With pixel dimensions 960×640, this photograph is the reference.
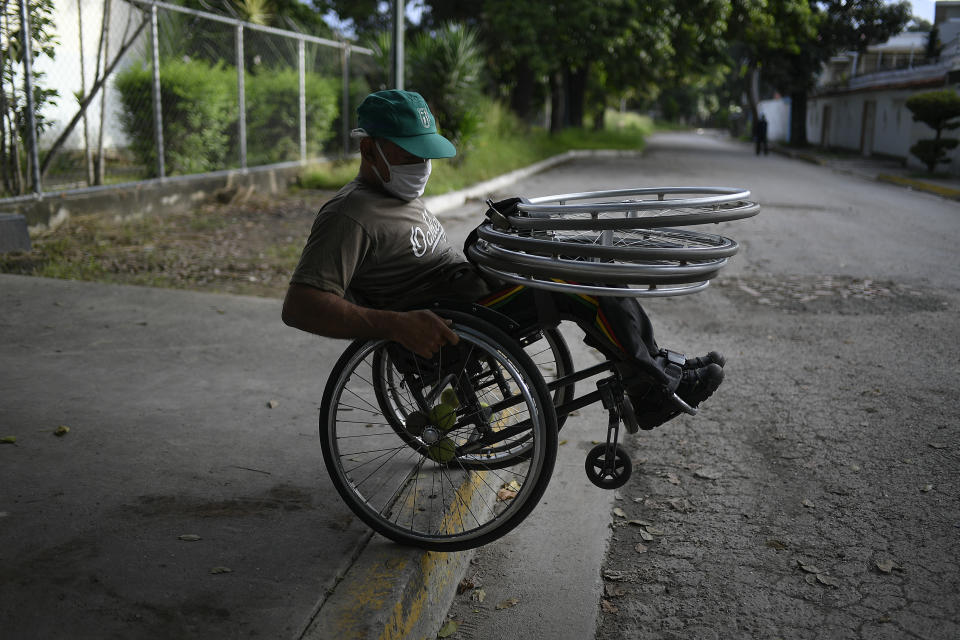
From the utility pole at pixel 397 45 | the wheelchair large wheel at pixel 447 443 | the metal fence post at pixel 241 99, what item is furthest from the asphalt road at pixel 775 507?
the metal fence post at pixel 241 99

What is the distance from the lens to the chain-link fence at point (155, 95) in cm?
857

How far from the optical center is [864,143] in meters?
34.1

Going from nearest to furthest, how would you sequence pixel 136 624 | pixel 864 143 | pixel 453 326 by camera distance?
pixel 136 624, pixel 453 326, pixel 864 143

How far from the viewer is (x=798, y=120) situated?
41.8 metres

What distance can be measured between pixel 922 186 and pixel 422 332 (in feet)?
61.3

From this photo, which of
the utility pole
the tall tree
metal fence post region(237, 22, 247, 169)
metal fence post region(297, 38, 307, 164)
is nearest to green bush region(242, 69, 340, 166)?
metal fence post region(297, 38, 307, 164)

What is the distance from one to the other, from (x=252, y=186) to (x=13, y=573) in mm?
10611

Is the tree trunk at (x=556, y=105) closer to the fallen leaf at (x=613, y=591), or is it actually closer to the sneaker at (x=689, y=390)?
the sneaker at (x=689, y=390)

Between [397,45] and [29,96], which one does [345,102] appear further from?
[29,96]

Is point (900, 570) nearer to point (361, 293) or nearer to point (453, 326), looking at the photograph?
point (453, 326)

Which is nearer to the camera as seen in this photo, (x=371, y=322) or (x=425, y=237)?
(x=371, y=322)

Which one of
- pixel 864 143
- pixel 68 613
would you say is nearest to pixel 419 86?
pixel 68 613

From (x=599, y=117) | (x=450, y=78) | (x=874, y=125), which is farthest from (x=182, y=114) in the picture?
(x=599, y=117)

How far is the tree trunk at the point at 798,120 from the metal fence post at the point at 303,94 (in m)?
32.2
